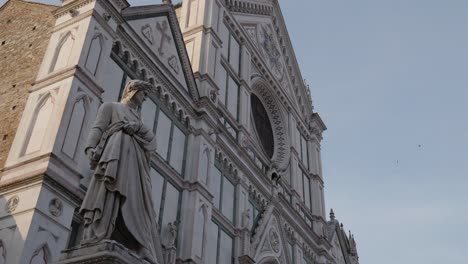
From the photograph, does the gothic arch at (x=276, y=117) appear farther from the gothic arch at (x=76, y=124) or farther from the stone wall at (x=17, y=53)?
the gothic arch at (x=76, y=124)

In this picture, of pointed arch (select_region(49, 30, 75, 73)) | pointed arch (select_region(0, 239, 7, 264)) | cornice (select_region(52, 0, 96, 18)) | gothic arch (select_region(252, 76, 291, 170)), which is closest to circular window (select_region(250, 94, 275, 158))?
gothic arch (select_region(252, 76, 291, 170))

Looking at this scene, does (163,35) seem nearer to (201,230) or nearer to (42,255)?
(201,230)

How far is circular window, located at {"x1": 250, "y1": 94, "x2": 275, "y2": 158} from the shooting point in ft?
73.1

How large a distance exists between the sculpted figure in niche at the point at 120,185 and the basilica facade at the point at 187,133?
567 mm

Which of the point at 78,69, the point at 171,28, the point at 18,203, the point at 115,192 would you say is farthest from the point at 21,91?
the point at 115,192

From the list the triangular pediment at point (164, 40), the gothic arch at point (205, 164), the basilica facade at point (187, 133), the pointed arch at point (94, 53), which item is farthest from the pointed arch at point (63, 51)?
the gothic arch at point (205, 164)

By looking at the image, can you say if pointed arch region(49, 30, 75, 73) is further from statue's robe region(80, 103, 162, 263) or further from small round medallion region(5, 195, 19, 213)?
statue's robe region(80, 103, 162, 263)

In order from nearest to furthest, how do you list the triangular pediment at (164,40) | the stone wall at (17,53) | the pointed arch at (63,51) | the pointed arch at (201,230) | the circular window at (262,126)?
1. the stone wall at (17,53)
2. the pointed arch at (63,51)
3. the pointed arch at (201,230)
4. the triangular pediment at (164,40)
5. the circular window at (262,126)

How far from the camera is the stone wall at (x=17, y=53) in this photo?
11.7 m

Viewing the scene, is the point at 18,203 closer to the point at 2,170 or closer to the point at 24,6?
the point at 2,170

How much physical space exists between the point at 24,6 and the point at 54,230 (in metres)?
7.86

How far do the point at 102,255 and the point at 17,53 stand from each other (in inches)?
395

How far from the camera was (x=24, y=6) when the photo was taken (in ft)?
48.4

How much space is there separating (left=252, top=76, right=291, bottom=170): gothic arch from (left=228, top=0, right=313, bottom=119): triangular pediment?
98cm
